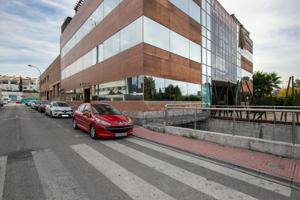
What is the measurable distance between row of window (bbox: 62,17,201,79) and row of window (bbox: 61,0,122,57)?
2844 mm

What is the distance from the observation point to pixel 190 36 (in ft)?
65.0

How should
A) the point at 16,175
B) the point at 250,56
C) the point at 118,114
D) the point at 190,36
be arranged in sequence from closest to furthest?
the point at 16,175 < the point at 118,114 < the point at 190,36 < the point at 250,56

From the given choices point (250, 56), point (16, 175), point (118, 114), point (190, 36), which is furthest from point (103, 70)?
point (250, 56)

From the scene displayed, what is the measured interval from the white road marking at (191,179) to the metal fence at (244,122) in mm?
3487

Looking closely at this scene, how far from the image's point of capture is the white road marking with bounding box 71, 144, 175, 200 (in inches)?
148

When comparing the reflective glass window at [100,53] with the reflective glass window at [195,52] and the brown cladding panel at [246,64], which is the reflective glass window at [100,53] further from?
the brown cladding panel at [246,64]

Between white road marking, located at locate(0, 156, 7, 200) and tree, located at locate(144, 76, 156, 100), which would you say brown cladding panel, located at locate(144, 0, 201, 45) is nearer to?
tree, located at locate(144, 76, 156, 100)

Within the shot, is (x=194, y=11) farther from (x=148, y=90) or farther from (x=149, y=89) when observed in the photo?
(x=148, y=90)

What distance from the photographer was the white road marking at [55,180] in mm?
3680

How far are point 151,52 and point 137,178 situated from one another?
38.4ft

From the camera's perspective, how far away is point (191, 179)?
4.58 metres

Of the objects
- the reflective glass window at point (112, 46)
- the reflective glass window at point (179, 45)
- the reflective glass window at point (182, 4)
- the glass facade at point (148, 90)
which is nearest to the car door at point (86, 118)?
the glass facade at point (148, 90)

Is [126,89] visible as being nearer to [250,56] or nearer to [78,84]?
[78,84]

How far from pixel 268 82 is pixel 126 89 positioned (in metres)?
40.8
